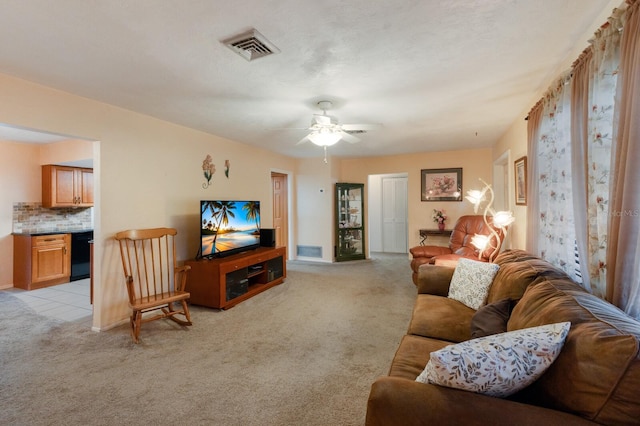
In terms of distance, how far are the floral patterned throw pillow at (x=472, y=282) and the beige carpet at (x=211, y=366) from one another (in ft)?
2.39

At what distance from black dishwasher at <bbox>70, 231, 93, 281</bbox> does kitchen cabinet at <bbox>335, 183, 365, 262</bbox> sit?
184 inches

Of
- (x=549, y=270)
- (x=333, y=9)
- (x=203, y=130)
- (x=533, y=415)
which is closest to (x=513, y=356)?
(x=533, y=415)

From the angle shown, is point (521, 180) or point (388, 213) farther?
point (388, 213)

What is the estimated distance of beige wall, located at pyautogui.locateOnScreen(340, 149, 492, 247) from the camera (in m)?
5.79

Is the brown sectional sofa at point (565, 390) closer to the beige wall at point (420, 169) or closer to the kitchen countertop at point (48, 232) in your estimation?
the beige wall at point (420, 169)

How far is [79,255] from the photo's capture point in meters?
5.12

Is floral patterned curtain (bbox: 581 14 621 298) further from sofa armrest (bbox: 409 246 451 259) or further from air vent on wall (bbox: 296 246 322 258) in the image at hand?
air vent on wall (bbox: 296 246 322 258)

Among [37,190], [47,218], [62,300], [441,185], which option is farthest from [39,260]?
[441,185]

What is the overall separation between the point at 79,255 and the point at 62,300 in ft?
4.36

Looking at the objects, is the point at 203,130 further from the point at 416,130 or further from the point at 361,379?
the point at 361,379

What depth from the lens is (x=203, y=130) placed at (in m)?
4.09

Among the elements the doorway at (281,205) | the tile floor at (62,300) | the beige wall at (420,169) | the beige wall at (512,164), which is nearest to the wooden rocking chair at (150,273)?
the tile floor at (62,300)

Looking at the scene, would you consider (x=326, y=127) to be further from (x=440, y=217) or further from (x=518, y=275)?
(x=440, y=217)

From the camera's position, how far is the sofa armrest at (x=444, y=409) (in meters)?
0.91
